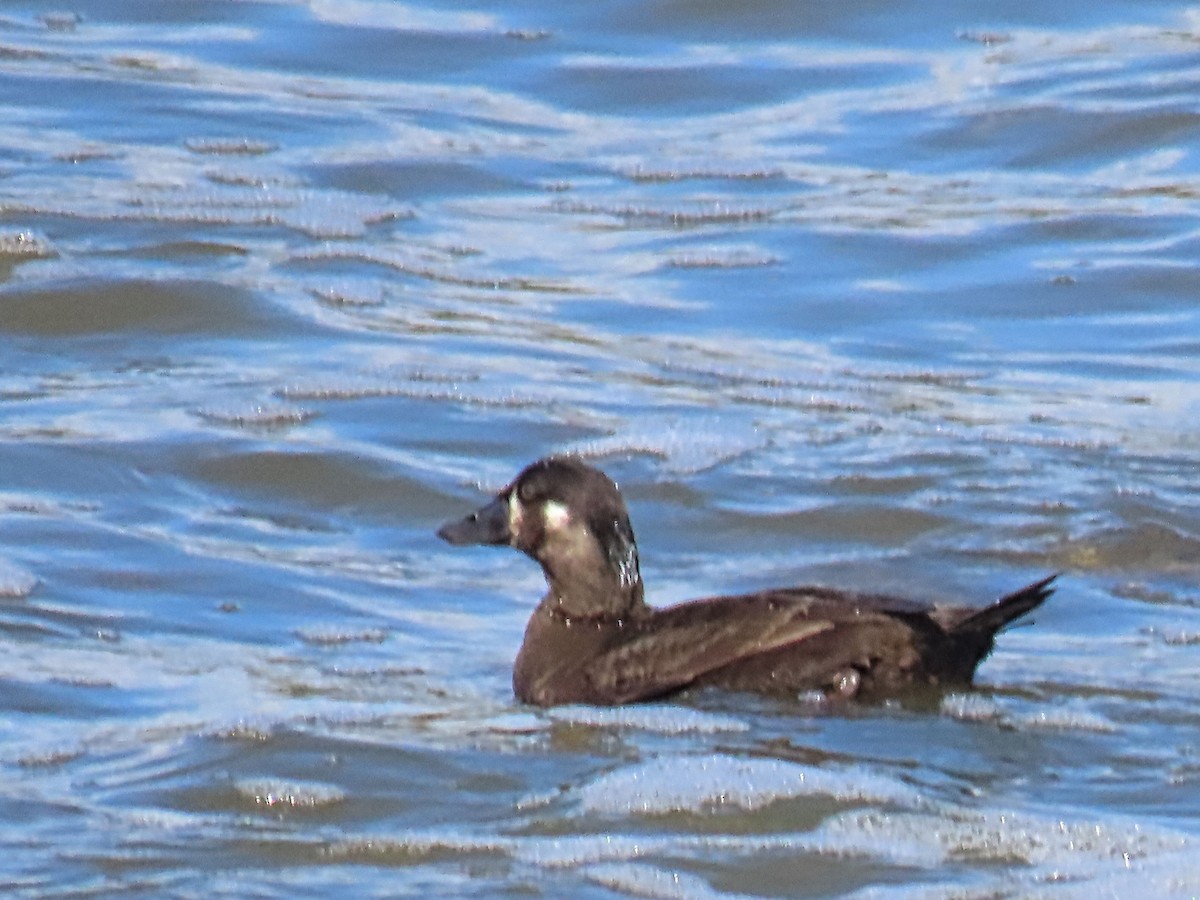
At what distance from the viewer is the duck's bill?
7707mm

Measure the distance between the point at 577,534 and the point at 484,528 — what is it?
290 millimetres

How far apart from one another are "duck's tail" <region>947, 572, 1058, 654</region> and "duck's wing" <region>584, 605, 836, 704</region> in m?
0.33

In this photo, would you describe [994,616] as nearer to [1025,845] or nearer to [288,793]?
[1025,845]

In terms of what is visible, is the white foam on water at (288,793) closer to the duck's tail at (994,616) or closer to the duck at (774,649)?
the duck at (774,649)

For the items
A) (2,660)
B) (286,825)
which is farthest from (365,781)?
(2,660)

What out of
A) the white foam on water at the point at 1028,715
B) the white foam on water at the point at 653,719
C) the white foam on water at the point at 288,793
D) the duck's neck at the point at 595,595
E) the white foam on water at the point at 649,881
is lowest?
the white foam on water at the point at 649,881

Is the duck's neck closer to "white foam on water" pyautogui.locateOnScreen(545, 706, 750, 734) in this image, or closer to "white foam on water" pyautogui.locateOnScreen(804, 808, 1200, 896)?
"white foam on water" pyautogui.locateOnScreen(545, 706, 750, 734)

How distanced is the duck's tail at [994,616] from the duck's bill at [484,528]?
141 centimetres

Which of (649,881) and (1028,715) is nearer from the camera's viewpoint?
(649,881)

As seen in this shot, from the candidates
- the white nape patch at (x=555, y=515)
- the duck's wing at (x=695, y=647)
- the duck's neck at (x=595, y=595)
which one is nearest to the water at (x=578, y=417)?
the duck's wing at (x=695, y=647)

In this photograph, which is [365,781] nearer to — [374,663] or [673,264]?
[374,663]

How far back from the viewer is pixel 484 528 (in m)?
7.73

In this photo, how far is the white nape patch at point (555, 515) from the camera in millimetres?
7602

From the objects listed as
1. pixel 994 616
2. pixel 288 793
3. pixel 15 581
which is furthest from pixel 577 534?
pixel 288 793
